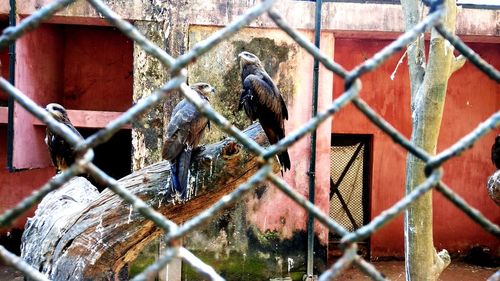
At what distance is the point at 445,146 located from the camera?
7.03m

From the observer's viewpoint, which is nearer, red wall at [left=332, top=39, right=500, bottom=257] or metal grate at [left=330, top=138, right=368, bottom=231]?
red wall at [left=332, top=39, right=500, bottom=257]

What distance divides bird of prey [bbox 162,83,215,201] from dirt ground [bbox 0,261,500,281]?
369 cm

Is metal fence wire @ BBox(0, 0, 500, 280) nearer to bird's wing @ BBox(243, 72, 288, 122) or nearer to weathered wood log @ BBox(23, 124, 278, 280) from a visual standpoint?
weathered wood log @ BBox(23, 124, 278, 280)

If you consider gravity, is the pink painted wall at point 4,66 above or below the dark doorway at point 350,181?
above

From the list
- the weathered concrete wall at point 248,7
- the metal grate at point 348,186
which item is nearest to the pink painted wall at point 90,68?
the weathered concrete wall at point 248,7

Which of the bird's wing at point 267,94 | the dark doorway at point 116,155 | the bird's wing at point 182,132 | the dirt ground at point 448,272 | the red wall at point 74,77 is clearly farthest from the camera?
the dark doorway at point 116,155

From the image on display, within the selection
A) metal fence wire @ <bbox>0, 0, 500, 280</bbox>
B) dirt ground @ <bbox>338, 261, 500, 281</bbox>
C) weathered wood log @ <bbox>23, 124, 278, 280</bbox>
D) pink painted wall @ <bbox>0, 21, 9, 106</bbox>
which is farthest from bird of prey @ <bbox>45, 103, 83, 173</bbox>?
dirt ground @ <bbox>338, 261, 500, 281</bbox>

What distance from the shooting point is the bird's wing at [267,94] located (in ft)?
13.0

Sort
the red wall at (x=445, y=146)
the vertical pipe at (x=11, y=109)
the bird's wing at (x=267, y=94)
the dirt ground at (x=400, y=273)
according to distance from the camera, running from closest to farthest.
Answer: the bird's wing at (x=267, y=94)
the vertical pipe at (x=11, y=109)
the dirt ground at (x=400, y=273)
the red wall at (x=445, y=146)

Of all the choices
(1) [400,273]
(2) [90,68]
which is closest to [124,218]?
(1) [400,273]

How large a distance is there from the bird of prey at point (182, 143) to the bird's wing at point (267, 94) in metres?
0.70

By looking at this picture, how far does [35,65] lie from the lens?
19.6 feet

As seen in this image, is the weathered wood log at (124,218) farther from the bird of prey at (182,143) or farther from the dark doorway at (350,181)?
the dark doorway at (350,181)

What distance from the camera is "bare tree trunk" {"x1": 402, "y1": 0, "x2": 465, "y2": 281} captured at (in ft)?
8.81
